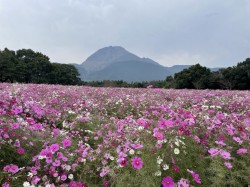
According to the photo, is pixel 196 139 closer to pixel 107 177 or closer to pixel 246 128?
pixel 246 128

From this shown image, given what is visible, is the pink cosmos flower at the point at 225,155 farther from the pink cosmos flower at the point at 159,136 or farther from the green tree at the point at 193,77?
the green tree at the point at 193,77

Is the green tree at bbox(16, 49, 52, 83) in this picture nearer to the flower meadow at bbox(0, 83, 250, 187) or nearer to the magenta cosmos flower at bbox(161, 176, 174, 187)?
the flower meadow at bbox(0, 83, 250, 187)

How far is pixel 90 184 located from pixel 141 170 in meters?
0.76

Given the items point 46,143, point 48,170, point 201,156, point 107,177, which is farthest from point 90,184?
point 201,156

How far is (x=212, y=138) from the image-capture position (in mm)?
4672

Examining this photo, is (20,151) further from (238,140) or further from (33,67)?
(33,67)

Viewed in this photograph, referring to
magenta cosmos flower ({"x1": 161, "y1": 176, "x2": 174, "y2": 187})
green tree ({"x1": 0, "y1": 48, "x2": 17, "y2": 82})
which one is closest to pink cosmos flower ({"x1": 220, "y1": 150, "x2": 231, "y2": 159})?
magenta cosmos flower ({"x1": 161, "y1": 176, "x2": 174, "y2": 187})

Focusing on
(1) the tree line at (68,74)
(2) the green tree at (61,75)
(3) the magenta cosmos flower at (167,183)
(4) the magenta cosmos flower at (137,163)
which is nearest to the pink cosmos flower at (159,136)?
(4) the magenta cosmos flower at (137,163)

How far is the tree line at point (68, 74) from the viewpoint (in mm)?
47812

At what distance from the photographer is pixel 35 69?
198ft

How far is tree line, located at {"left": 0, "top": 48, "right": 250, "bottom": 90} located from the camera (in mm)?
47812

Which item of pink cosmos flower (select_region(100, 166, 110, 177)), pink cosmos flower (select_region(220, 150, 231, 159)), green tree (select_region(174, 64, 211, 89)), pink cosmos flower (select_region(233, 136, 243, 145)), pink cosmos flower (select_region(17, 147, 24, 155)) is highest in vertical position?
green tree (select_region(174, 64, 211, 89))

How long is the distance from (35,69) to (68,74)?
25.2ft

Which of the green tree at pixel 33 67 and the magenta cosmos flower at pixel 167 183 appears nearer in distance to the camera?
the magenta cosmos flower at pixel 167 183
